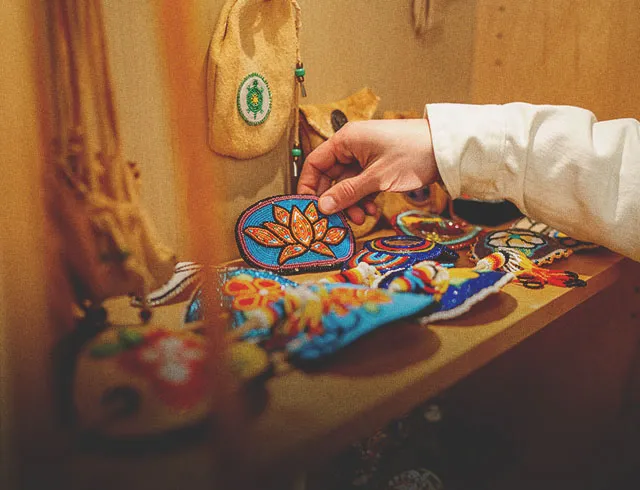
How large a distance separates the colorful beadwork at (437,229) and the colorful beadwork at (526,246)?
0.04m

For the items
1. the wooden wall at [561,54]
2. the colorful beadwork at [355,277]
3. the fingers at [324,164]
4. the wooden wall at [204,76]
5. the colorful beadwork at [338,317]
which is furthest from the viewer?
the wooden wall at [561,54]

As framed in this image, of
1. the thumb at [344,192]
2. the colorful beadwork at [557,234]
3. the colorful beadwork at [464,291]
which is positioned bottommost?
the colorful beadwork at [557,234]

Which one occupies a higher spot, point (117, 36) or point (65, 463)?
A: point (117, 36)

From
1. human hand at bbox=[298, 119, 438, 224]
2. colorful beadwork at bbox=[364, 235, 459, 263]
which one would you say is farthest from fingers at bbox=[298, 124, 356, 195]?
colorful beadwork at bbox=[364, 235, 459, 263]

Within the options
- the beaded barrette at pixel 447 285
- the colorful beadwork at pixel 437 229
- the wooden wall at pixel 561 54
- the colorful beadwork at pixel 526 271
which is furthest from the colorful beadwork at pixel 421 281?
the wooden wall at pixel 561 54

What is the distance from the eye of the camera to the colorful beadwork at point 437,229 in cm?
70

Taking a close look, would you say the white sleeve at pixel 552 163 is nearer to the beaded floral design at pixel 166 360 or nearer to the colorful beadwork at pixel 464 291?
the colorful beadwork at pixel 464 291

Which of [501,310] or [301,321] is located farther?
[501,310]

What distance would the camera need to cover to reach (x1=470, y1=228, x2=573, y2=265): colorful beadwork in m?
0.61

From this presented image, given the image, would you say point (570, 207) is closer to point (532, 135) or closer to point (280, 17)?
point (532, 135)

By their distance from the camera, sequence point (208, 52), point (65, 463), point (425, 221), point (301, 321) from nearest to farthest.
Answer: point (65, 463) < point (301, 321) < point (208, 52) < point (425, 221)

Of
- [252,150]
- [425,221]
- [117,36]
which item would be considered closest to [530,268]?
[425,221]

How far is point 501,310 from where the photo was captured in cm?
47

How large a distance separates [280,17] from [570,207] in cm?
42
